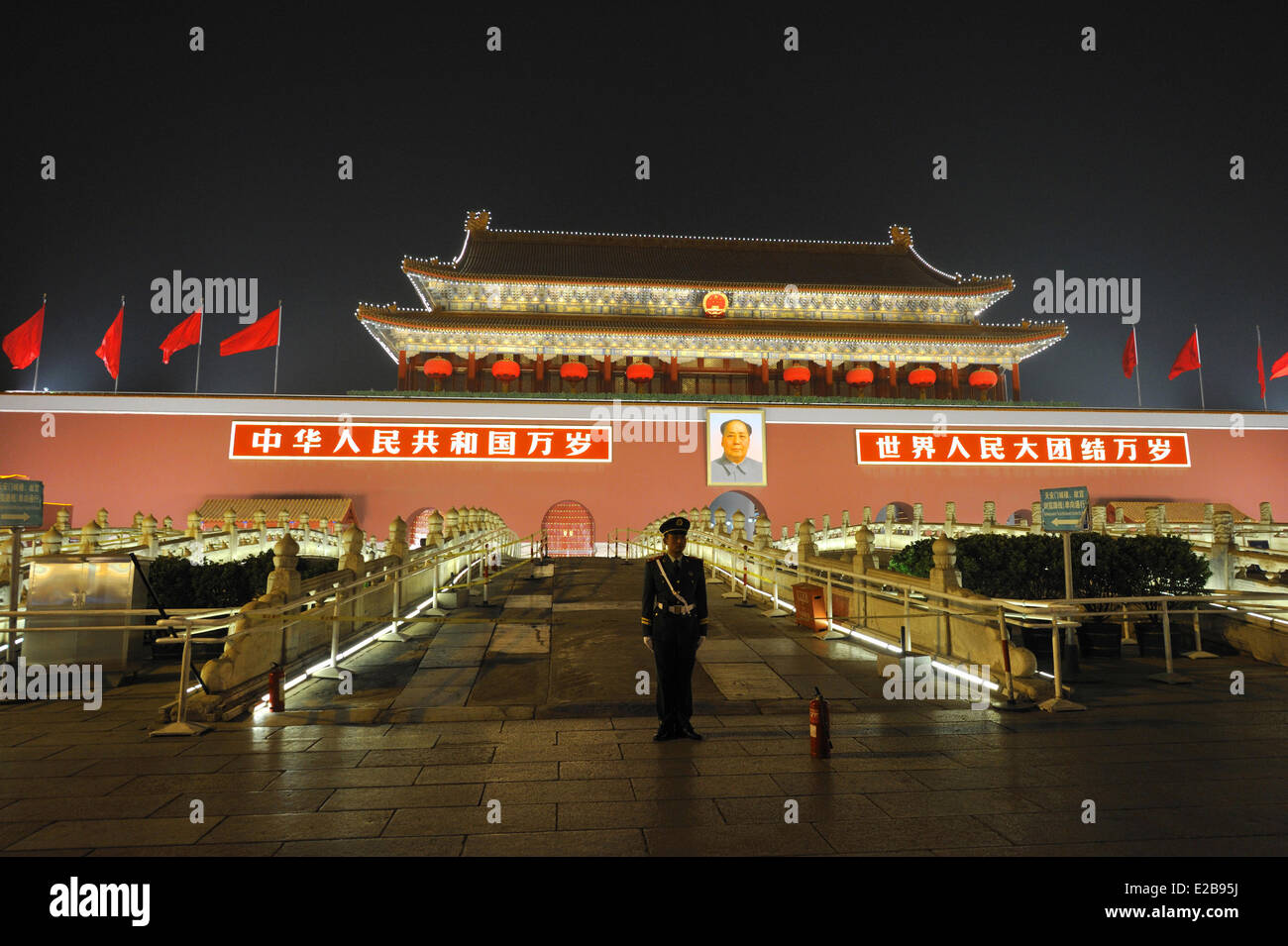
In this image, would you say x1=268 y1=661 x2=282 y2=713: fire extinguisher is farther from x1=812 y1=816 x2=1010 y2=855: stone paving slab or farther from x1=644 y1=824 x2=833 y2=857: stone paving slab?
x1=812 y1=816 x2=1010 y2=855: stone paving slab

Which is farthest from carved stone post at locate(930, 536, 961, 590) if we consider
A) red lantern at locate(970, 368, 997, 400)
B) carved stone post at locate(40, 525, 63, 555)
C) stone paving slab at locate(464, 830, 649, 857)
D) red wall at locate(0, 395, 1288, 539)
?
red lantern at locate(970, 368, 997, 400)

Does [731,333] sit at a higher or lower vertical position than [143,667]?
higher

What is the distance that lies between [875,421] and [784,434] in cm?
347

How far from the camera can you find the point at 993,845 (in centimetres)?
335

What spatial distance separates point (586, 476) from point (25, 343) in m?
18.1

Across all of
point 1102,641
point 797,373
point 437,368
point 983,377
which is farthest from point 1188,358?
point 437,368

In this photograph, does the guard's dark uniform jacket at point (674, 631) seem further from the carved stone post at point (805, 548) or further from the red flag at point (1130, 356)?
the red flag at point (1130, 356)

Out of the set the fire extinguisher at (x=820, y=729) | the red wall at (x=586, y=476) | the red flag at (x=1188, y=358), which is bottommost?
the fire extinguisher at (x=820, y=729)

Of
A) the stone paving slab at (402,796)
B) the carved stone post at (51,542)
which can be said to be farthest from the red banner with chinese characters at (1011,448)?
the stone paving slab at (402,796)

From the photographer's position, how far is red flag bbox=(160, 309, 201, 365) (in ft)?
76.3

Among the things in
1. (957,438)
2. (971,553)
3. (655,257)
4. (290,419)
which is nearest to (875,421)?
(957,438)

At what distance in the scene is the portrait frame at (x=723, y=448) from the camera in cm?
2562

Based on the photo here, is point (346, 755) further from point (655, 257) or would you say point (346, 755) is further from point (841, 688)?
point (655, 257)

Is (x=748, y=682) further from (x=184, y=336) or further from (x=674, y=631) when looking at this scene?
(x=184, y=336)
